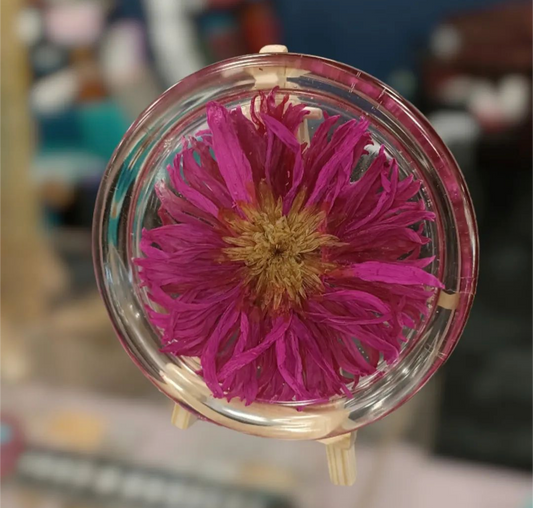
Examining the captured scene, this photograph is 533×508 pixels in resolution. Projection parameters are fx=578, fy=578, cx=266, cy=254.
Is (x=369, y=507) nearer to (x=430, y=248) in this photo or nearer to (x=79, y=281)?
(x=430, y=248)

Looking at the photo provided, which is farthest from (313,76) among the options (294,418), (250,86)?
(294,418)

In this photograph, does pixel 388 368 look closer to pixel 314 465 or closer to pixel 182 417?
pixel 182 417

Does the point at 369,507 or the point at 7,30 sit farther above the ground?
the point at 7,30

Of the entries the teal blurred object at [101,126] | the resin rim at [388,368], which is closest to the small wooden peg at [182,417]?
the resin rim at [388,368]

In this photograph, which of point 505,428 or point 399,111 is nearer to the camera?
point 399,111

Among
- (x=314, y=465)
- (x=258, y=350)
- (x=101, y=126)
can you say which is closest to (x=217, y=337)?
(x=258, y=350)

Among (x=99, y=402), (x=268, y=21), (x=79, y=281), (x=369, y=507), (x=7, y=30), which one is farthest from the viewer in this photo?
(x=268, y=21)

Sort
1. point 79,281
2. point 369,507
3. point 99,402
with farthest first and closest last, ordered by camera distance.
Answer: point 79,281 → point 99,402 → point 369,507
